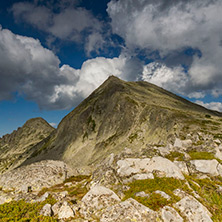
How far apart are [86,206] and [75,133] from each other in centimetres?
11224

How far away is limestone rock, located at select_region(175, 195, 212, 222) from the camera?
1036 cm

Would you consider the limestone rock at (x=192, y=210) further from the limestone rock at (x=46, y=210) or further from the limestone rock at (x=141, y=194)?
the limestone rock at (x=46, y=210)

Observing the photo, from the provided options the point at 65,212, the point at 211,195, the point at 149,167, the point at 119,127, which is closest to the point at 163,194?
the point at 211,195

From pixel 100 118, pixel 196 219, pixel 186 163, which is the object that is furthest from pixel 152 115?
pixel 196 219

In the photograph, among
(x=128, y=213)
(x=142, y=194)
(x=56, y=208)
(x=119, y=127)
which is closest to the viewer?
(x=128, y=213)

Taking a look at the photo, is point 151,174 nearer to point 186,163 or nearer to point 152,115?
point 186,163

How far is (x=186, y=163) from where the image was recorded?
21.1m

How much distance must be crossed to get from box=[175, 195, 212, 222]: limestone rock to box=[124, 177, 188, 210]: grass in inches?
23.2

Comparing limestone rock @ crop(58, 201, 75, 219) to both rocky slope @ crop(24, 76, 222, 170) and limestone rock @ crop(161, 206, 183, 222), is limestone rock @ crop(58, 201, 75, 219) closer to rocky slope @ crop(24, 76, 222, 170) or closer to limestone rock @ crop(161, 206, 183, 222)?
limestone rock @ crop(161, 206, 183, 222)

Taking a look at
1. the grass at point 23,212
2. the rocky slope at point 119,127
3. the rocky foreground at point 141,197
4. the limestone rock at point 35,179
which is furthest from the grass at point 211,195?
the rocky slope at point 119,127

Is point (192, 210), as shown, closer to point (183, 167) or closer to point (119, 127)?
point (183, 167)

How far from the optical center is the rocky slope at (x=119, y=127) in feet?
212

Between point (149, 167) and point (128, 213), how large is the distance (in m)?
8.26

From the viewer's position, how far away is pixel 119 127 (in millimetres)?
93500
